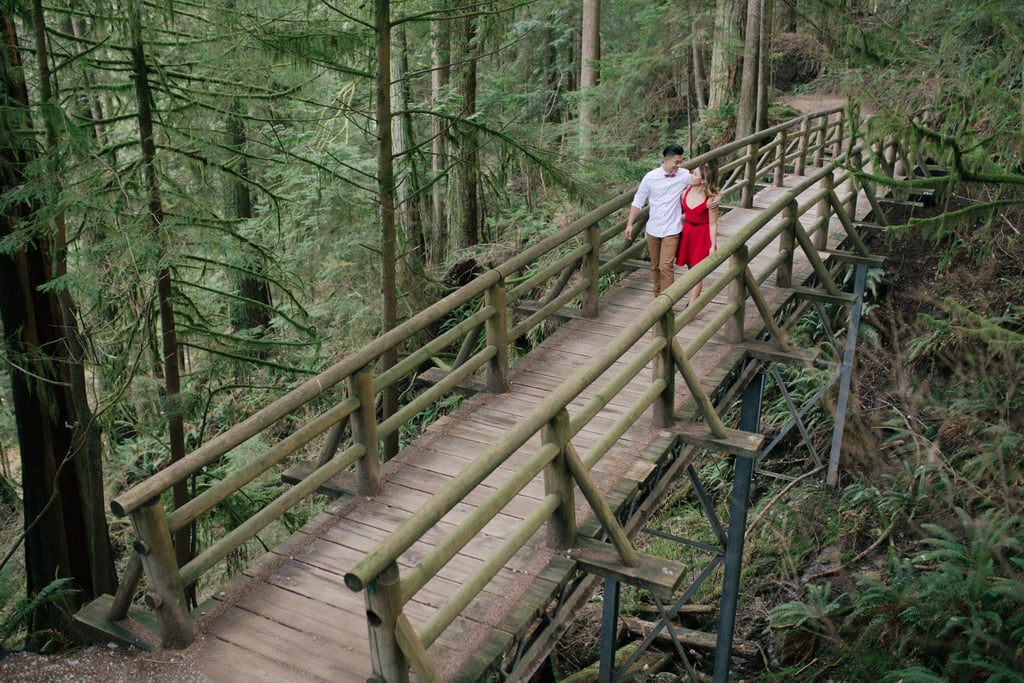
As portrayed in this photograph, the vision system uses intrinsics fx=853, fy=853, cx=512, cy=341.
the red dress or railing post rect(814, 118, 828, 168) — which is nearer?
the red dress

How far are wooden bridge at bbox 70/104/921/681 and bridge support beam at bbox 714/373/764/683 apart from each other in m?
0.97

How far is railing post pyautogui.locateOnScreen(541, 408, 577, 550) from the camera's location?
15.9 ft

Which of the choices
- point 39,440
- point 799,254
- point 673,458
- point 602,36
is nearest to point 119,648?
point 673,458

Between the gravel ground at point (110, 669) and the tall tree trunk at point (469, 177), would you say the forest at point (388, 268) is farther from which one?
the gravel ground at point (110, 669)

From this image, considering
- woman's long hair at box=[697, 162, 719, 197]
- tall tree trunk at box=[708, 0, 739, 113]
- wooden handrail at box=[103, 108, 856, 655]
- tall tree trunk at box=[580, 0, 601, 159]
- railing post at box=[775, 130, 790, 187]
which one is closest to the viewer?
wooden handrail at box=[103, 108, 856, 655]

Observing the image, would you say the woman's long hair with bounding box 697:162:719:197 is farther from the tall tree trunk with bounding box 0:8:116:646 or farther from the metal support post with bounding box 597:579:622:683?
the tall tree trunk with bounding box 0:8:116:646

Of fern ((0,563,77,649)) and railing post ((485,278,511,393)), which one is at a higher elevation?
railing post ((485,278,511,393))

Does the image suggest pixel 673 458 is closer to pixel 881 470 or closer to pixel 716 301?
pixel 716 301

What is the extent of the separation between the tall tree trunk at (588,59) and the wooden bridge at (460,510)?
30.9 ft

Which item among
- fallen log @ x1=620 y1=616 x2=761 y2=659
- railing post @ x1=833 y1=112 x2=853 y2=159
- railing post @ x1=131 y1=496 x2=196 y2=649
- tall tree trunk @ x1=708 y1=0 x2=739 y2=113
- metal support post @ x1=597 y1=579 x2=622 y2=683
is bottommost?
fallen log @ x1=620 y1=616 x2=761 y2=659

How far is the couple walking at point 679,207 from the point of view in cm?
834

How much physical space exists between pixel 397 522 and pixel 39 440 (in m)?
5.35

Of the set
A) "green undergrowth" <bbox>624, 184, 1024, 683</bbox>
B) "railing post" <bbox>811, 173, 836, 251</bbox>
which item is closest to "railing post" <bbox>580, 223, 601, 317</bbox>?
"railing post" <bbox>811, 173, 836, 251</bbox>

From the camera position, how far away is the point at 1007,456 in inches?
406
